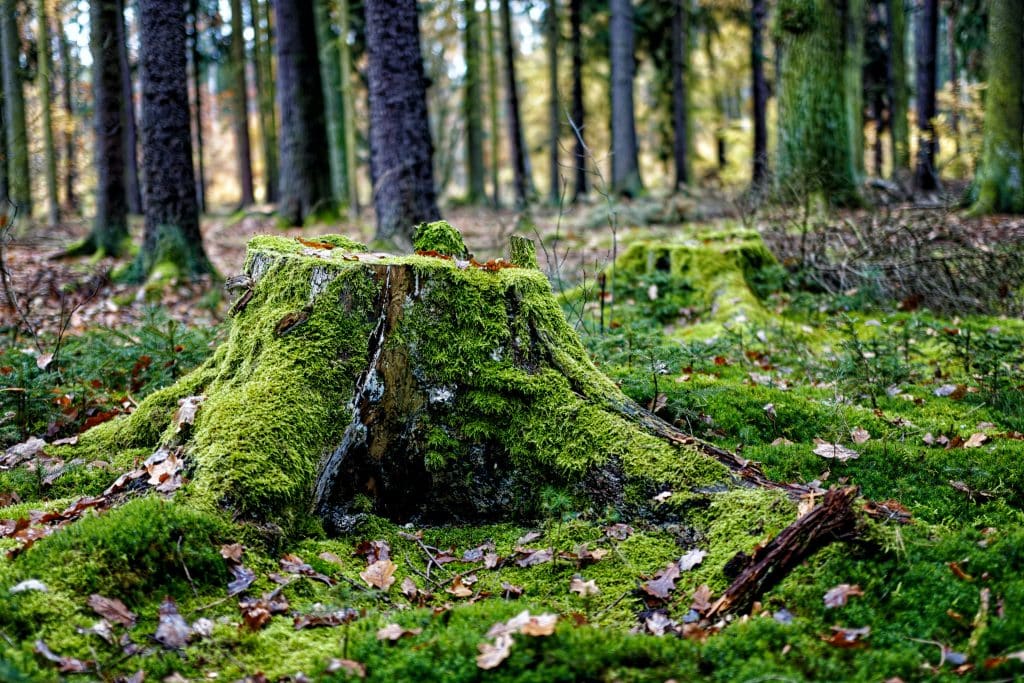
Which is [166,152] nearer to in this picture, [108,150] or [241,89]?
[108,150]

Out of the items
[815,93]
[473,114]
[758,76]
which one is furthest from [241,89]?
[815,93]

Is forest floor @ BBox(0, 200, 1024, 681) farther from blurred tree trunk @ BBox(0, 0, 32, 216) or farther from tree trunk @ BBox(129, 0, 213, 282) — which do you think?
blurred tree trunk @ BBox(0, 0, 32, 216)

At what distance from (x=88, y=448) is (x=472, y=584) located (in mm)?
2545

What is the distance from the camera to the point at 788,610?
2717 mm

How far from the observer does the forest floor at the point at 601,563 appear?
2.47 m

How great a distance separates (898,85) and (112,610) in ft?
78.9

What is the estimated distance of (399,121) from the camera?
9992mm

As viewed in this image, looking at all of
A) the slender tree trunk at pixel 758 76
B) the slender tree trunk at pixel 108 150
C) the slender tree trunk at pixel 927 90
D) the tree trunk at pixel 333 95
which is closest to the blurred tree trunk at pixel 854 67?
the slender tree trunk at pixel 927 90

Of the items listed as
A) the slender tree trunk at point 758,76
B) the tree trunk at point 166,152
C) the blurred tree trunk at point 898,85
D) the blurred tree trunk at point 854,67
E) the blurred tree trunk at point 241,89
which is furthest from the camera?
the blurred tree trunk at point 241,89

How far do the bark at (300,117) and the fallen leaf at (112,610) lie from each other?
45.5 feet

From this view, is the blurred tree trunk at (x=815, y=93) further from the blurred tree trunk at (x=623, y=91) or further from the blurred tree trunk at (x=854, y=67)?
the blurred tree trunk at (x=623, y=91)

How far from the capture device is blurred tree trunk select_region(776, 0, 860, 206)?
38.4ft

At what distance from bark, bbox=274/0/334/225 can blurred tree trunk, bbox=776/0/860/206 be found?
→ 30.8 feet

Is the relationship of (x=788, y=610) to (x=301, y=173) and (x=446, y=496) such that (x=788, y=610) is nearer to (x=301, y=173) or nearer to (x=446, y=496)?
(x=446, y=496)
